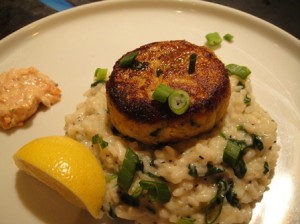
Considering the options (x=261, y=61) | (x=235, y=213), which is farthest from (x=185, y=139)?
(x=261, y=61)

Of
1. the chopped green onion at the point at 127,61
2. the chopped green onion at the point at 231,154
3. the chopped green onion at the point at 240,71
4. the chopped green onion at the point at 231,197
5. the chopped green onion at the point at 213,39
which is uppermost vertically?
the chopped green onion at the point at 240,71

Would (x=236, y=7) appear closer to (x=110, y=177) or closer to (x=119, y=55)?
(x=119, y=55)

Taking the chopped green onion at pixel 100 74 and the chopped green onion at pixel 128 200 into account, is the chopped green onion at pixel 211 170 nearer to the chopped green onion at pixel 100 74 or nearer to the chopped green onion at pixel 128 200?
the chopped green onion at pixel 128 200

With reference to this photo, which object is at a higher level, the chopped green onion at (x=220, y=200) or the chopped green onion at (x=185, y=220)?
the chopped green onion at (x=220, y=200)

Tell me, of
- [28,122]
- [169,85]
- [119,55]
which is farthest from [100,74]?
[169,85]

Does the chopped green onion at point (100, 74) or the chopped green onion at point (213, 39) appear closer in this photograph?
the chopped green onion at point (100, 74)

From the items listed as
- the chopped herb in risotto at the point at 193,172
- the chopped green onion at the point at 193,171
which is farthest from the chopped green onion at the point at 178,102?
the chopped green onion at the point at 193,171

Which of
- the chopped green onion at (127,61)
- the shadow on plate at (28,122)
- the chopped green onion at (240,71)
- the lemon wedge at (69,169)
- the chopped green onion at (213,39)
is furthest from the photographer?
the chopped green onion at (213,39)
